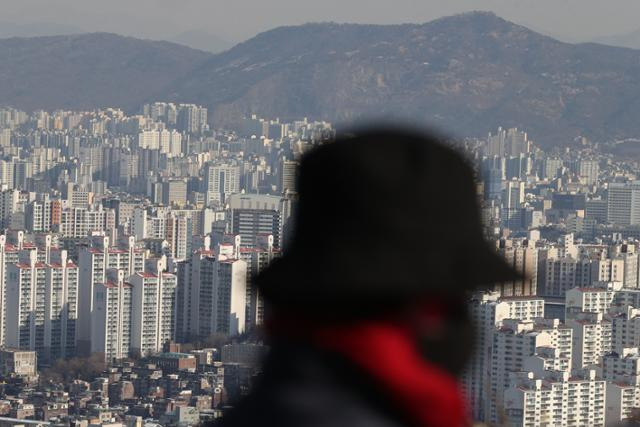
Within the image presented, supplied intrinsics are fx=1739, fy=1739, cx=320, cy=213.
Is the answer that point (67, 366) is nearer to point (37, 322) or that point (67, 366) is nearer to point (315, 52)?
point (37, 322)

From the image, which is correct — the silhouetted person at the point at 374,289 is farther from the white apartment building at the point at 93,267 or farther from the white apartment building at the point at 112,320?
the white apartment building at the point at 93,267

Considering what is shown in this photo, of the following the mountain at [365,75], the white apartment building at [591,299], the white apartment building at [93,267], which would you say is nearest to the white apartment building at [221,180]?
the mountain at [365,75]

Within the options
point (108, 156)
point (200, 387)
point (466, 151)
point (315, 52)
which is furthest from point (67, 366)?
point (315, 52)

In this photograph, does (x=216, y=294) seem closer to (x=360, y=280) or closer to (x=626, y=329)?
(x=626, y=329)

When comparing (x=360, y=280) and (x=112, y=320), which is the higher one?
(x=360, y=280)

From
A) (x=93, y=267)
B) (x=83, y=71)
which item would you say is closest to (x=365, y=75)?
(x=83, y=71)
